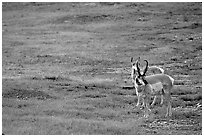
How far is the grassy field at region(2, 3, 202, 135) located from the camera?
1897 centimetres

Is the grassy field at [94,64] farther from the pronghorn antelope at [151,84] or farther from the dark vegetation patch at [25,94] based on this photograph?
the pronghorn antelope at [151,84]

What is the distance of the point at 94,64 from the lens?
38.9 meters

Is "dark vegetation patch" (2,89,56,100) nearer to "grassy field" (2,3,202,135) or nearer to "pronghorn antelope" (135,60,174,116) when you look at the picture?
"grassy field" (2,3,202,135)

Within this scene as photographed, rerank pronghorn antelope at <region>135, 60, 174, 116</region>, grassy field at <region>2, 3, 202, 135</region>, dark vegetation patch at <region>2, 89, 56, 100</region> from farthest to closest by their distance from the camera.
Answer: dark vegetation patch at <region>2, 89, 56, 100</region>, pronghorn antelope at <region>135, 60, 174, 116</region>, grassy field at <region>2, 3, 202, 135</region>

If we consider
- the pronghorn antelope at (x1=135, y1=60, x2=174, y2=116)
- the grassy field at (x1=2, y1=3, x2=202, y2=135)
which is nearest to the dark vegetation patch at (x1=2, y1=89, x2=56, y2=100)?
the grassy field at (x1=2, y1=3, x2=202, y2=135)

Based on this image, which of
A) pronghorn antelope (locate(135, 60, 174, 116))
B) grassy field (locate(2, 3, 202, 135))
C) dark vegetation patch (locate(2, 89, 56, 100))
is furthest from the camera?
dark vegetation patch (locate(2, 89, 56, 100))

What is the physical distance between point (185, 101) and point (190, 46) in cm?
2555

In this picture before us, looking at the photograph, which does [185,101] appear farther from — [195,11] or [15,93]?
[195,11]

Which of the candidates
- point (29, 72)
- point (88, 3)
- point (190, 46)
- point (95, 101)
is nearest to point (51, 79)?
point (29, 72)

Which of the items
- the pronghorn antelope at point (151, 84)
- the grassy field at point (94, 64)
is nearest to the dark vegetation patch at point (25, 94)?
the grassy field at point (94, 64)

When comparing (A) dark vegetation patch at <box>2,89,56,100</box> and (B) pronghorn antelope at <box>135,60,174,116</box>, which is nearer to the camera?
(B) pronghorn antelope at <box>135,60,174,116</box>

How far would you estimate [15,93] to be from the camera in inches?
972

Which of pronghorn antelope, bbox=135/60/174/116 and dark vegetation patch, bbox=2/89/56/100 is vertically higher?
pronghorn antelope, bbox=135/60/174/116

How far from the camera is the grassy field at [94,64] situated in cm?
1897
